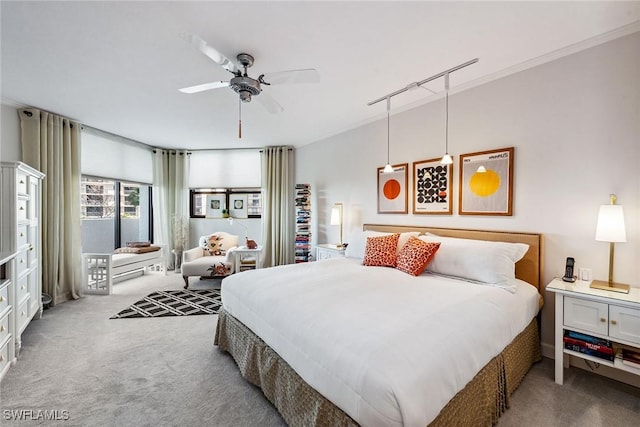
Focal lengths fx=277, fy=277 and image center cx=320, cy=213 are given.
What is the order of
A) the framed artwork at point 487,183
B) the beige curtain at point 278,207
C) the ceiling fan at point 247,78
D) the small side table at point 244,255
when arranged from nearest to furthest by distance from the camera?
the ceiling fan at point 247,78
the framed artwork at point 487,183
the small side table at point 244,255
the beige curtain at point 278,207

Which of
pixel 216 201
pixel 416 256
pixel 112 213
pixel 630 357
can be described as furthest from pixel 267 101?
pixel 112 213

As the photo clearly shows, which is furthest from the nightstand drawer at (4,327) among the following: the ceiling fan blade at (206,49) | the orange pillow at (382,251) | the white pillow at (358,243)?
the white pillow at (358,243)

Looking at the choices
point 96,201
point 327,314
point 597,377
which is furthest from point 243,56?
point 96,201

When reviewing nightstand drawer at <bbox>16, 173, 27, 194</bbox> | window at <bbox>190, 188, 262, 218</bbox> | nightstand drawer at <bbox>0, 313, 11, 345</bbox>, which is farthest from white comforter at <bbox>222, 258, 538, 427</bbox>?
window at <bbox>190, 188, 262, 218</bbox>

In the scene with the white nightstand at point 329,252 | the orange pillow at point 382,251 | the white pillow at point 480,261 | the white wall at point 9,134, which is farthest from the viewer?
the white nightstand at point 329,252

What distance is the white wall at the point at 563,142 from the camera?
206 centimetres

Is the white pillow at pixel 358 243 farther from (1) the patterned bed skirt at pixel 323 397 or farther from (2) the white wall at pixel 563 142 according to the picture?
(1) the patterned bed skirt at pixel 323 397

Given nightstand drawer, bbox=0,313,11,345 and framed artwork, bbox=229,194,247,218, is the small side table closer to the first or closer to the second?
framed artwork, bbox=229,194,247,218

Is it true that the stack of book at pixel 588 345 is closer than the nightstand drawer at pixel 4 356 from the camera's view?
Yes

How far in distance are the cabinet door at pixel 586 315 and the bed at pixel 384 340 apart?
0.23 m

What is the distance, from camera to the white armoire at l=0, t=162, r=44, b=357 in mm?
2371

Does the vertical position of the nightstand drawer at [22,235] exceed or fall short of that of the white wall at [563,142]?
it falls short

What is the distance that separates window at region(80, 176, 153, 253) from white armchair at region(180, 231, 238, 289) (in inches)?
63.2

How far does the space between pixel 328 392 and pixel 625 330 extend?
1.97 m
